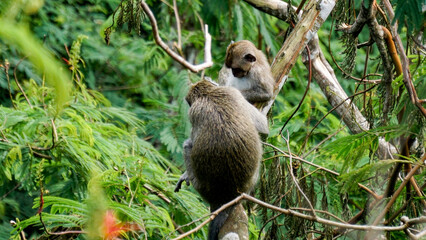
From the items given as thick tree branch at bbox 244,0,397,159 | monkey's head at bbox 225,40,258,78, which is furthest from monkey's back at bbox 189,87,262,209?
monkey's head at bbox 225,40,258,78

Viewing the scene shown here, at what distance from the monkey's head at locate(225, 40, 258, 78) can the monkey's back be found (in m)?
1.78

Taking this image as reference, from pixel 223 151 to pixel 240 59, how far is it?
94.2 inches

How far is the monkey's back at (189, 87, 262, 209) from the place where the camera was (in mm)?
4695

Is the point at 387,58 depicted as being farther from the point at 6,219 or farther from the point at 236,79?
the point at 6,219

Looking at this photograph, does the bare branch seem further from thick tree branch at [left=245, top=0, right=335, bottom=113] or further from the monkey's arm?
thick tree branch at [left=245, top=0, right=335, bottom=113]

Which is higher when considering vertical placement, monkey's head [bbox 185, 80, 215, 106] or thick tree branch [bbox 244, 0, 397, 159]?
thick tree branch [bbox 244, 0, 397, 159]

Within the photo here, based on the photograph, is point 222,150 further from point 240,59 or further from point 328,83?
point 240,59

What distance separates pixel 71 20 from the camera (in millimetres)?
11062

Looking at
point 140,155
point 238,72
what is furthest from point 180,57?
point 140,155

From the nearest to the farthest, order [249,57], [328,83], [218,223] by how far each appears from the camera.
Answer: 1. [218,223]
2. [328,83]
3. [249,57]

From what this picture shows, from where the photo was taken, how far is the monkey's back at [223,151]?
15.4 ft

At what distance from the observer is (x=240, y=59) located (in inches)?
266

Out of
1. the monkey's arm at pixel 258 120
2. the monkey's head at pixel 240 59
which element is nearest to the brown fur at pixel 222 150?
the monkey's arm at pixel 258 120

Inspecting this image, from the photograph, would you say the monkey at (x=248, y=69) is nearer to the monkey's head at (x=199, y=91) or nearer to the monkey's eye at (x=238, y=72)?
the monkey's eye at (x=238, y=72)
